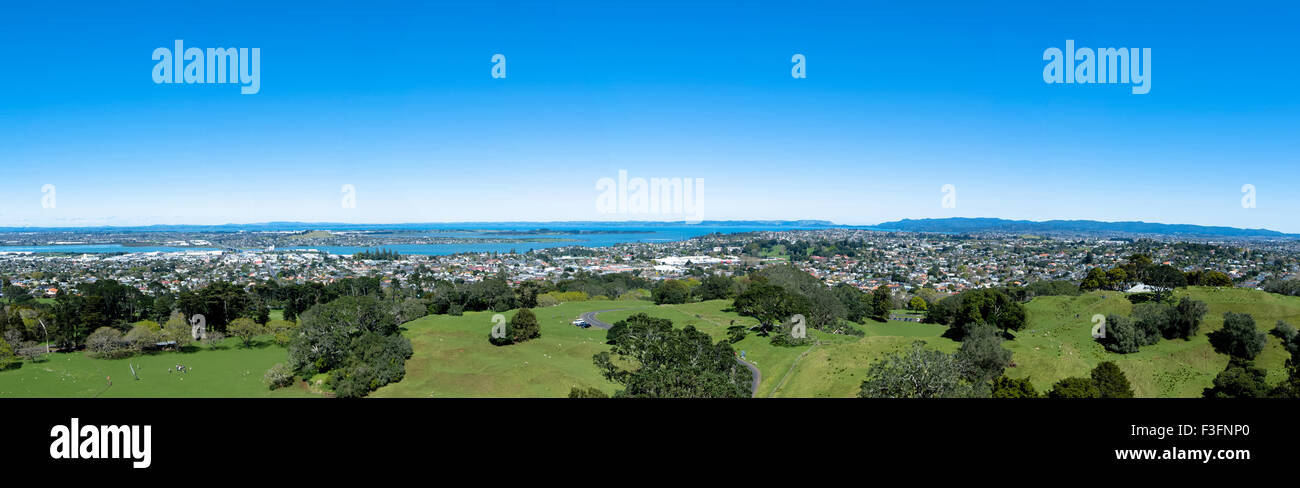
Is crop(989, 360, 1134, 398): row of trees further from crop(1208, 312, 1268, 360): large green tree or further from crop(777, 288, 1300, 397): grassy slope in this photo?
crop(1208, 312, 1268, 360): large green tree

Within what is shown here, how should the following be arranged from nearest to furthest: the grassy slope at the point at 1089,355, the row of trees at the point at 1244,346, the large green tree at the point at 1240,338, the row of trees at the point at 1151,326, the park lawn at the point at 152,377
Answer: the row of trees at the point at 1244,346 < the park lawn at the point at 152,377 < the grassy slope at the point at 1089,355 < the large green tree at the point at 1240,338 < the row of trees at the point at 1151,326

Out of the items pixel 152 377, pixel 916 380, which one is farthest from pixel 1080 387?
pixel 152 377

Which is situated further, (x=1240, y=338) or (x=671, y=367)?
(x=1240, y=338)

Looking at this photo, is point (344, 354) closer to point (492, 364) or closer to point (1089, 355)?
point (492, 364)

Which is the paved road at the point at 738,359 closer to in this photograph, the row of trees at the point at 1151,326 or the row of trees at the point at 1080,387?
the row of trees at the point at 1080,387

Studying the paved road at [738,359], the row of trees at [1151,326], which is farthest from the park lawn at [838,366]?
the row of trees at [1151,326]
